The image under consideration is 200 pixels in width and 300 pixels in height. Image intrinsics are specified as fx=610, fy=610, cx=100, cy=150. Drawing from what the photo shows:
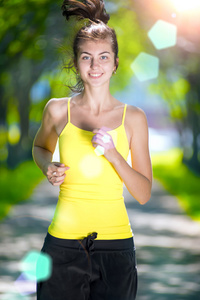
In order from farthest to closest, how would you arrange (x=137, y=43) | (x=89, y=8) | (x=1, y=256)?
(x=137, y=43)
(x=1, y=256)
(x=89, y=8)

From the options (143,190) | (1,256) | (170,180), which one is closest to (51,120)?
(143,190)

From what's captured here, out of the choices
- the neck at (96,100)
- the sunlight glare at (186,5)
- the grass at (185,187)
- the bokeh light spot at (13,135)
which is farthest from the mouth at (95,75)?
the bokeh light spot at (13,135)

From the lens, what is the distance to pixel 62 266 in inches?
112

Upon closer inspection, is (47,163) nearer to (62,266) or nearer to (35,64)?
(62,266)

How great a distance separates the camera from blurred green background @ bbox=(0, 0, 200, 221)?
864cm

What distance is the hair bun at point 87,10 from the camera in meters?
3.03

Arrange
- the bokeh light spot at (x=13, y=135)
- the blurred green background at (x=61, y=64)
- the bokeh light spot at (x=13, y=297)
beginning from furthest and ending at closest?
the bokeh light spot at (x=13, y=135) < the blurred green background at (x=61, y=64) < the bokeh light spot at (x=13, y=297)

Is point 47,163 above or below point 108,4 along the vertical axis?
below

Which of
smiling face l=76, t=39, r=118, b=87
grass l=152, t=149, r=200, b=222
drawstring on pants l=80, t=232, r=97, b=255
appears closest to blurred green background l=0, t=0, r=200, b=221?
grass l=152, t=149, r=200, b=222

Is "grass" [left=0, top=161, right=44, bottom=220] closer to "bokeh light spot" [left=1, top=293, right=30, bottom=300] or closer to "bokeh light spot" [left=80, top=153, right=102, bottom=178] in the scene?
"bokeh light spot" [left=1, top=293, right=30, bottom=300]

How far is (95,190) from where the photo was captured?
286 cm

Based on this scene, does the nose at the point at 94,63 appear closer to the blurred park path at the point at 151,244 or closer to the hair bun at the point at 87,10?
the hair bun at the point at 87,10

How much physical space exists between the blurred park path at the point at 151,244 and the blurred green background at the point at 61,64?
0.52 m

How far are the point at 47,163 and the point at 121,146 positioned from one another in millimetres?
379
